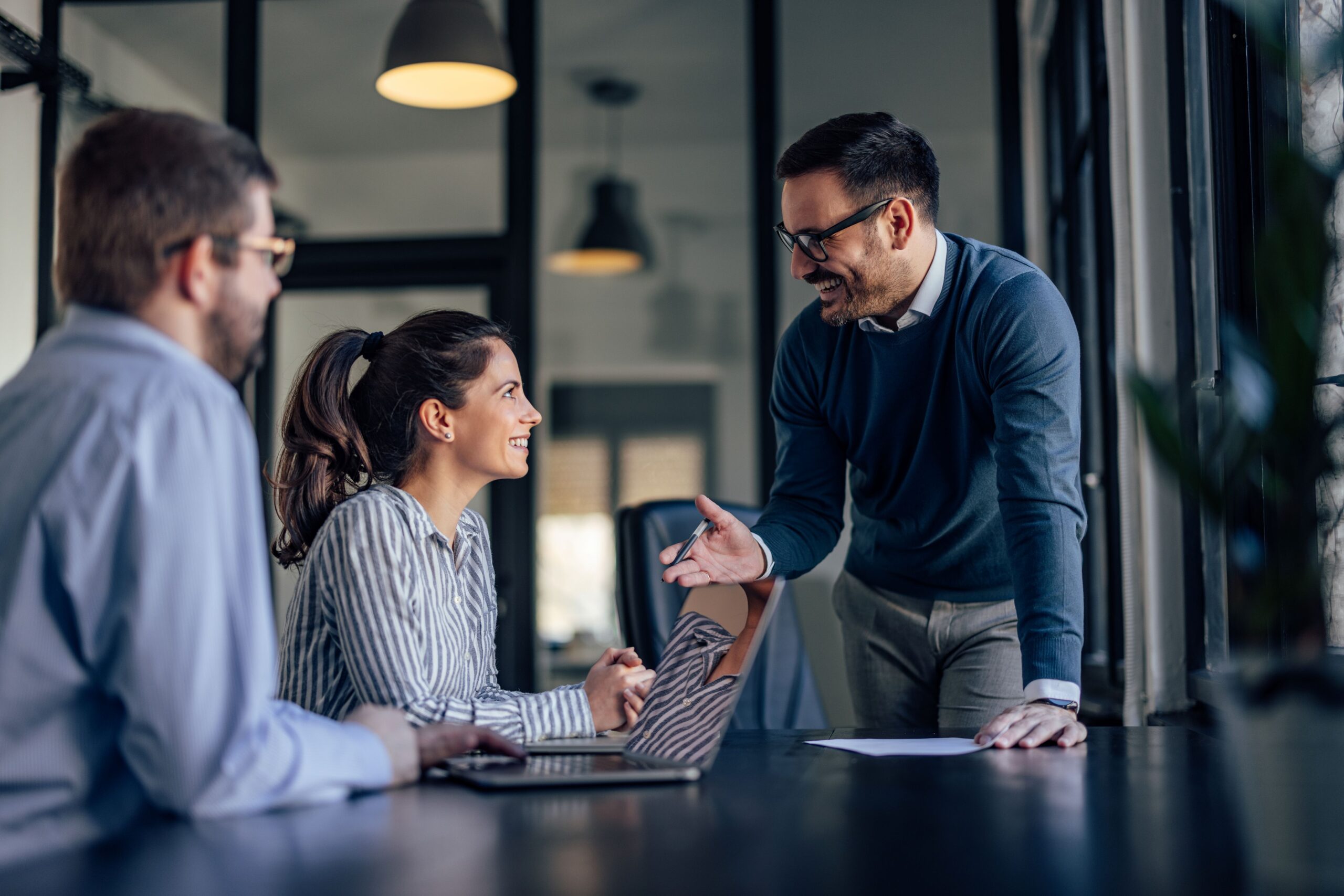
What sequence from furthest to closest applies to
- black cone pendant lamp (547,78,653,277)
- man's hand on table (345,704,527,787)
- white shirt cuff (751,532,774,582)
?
black cone pendant lamp (547,78,653,277)
white shirt cuff (751,532,774,582)
man's hand on table (345,704,527,787)

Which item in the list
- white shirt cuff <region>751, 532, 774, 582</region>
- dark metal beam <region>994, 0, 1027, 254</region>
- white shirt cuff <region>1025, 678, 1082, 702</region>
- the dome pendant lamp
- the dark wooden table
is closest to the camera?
the dark wooden table

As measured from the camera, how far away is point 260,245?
1.03 metres

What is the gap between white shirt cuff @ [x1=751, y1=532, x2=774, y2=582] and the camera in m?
1.82

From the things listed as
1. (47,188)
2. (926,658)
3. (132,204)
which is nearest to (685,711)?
(132,204)

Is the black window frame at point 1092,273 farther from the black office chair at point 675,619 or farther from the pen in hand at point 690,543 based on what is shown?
the pen in hand at point 690,543

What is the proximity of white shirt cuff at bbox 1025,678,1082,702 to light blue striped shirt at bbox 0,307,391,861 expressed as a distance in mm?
959

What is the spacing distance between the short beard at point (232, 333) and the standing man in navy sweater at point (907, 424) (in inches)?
28.6

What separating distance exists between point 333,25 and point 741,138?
1.59 metres

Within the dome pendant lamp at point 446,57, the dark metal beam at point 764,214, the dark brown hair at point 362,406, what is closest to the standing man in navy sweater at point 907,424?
the dark brown hair at point 362,406

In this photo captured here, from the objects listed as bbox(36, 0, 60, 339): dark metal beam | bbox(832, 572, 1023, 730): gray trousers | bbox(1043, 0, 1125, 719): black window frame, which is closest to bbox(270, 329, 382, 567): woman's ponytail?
bbox(832, 572, 1023, 730): gray trousers

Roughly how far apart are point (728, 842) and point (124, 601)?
19.0 inches

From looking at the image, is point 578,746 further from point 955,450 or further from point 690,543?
point 955,450

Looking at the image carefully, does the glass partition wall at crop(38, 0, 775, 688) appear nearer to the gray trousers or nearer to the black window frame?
the black window frame

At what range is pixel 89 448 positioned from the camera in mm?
857
